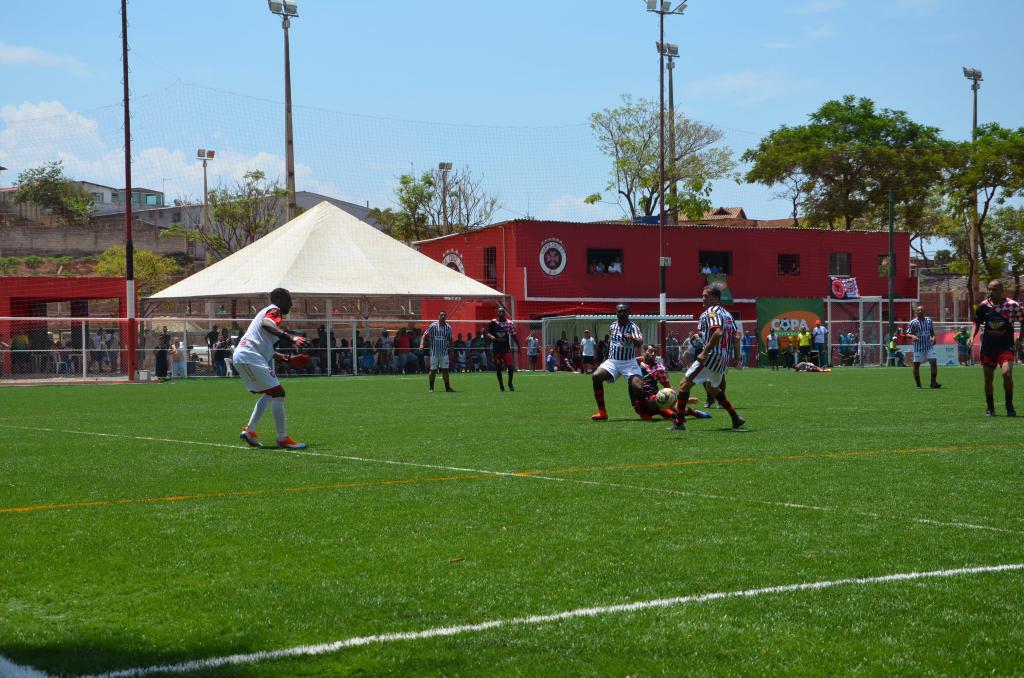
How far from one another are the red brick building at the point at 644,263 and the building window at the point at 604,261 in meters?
0.05

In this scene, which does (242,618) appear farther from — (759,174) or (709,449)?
(759,174)

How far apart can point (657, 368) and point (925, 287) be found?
92.4 metres

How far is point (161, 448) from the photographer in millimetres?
13203

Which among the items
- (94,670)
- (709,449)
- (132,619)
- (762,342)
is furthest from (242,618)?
(762,342)

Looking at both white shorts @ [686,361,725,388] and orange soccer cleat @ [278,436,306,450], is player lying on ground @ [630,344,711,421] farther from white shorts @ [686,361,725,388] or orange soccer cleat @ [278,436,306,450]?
orange soccer cleat @ [278,436,306,450]

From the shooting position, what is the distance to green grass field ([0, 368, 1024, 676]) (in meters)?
4.69

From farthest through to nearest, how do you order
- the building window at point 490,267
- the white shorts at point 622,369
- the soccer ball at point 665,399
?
the building window at point 490,267, the soccer ball at point 665,399, the white shorts at point 622,369

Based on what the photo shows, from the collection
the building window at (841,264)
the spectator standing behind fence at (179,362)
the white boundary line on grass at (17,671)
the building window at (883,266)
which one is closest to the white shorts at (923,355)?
the spectator standing behind fence at (179,362)

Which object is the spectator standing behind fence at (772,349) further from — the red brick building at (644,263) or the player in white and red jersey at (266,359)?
the player in white and red jersey at (266,359)

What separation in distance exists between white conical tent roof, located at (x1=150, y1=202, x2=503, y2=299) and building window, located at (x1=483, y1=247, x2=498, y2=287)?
794cm

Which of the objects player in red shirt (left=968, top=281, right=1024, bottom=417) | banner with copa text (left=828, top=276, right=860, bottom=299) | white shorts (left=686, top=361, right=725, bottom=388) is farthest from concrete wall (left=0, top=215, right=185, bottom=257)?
player in red shirt (left=968, top=281, right=1024, bottom=417)

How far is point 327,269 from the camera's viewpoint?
44469 mm

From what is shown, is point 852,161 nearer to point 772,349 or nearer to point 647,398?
point 772,349

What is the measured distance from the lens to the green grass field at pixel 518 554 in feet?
15.4
